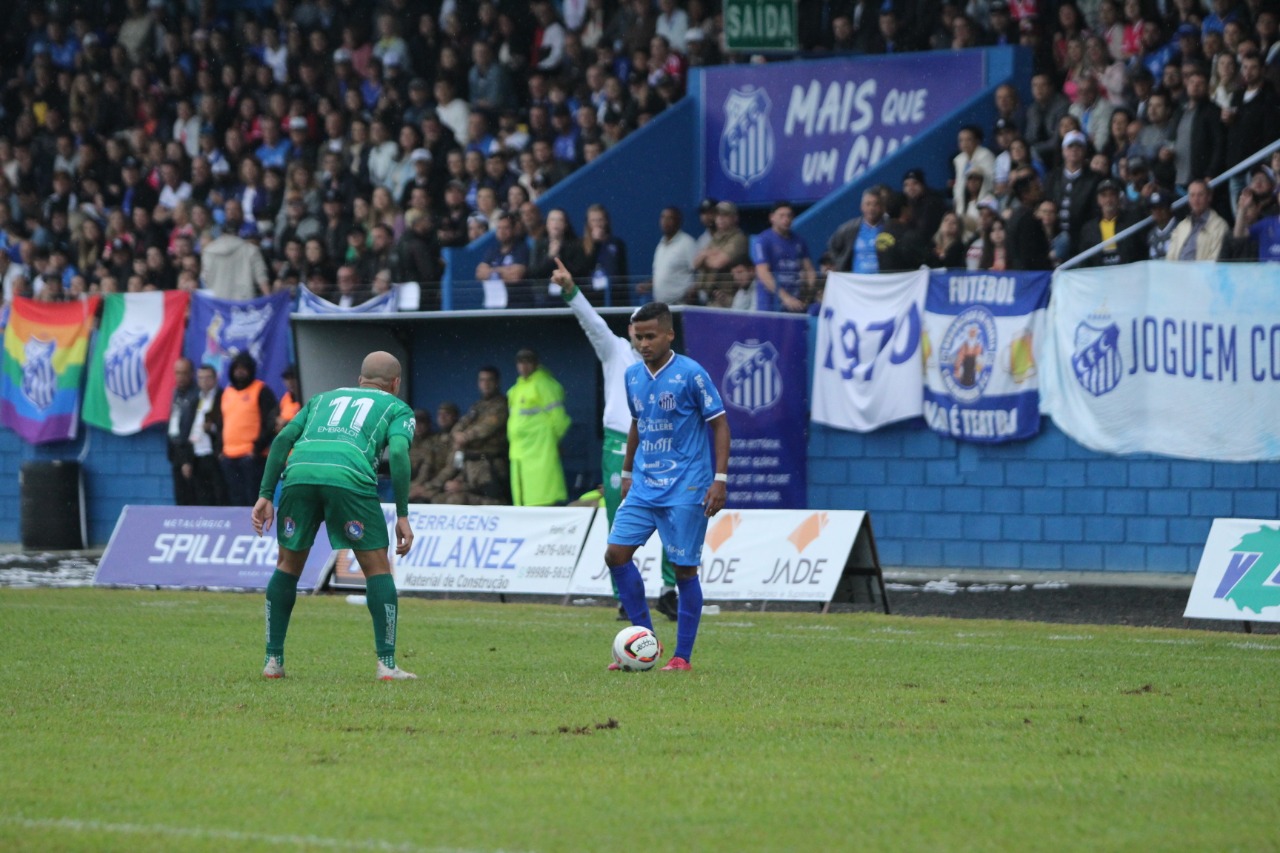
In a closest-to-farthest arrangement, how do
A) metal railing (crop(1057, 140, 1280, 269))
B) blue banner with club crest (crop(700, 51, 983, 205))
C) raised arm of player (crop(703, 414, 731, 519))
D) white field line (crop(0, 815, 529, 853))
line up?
1. white field line (crop(0, 815, 529, 853))
2. raised arm of player (crop(703, 414, 731, 519))
3. metal railing (crop(1057, 140, 1280, 269))
4. blue banner with club crest (crop(700, 51, 983, 205))

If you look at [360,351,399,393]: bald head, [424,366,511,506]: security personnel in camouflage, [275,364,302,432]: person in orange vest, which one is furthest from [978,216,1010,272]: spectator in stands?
[360,351,399,393]: bald head

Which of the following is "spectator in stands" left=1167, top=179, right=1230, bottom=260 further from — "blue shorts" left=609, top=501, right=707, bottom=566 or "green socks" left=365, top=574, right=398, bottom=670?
"green socks" left=365, top=574, right=398, bottom=670

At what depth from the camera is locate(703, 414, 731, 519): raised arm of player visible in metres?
10.6

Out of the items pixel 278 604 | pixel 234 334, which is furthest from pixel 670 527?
pixel 234 334

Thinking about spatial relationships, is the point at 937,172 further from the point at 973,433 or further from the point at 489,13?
the point at 489,13

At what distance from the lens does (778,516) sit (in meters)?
16.1

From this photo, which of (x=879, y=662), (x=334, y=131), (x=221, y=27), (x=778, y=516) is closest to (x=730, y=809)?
(x=879, y=662)

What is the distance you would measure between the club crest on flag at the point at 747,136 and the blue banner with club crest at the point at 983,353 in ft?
16.5

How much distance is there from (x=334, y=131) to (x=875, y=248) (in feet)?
30.0

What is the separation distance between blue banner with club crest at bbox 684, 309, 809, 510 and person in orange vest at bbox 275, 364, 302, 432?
193 inches

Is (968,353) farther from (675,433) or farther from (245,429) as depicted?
(675,433)

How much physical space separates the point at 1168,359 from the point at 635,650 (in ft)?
29.2

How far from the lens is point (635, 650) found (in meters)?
10.6

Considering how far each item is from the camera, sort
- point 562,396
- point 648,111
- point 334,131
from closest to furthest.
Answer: point 562,396 → point 648,111 → point 334,131
